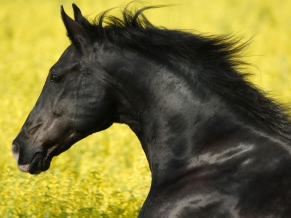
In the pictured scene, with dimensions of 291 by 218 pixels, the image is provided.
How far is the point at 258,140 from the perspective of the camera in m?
4.59

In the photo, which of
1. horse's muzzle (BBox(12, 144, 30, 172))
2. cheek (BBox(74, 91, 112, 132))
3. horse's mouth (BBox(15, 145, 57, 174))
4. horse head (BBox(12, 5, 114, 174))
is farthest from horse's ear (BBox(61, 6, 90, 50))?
horse's muzzle (BBox(12, 144, 30, 172))

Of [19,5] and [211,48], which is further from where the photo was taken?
[19,5]

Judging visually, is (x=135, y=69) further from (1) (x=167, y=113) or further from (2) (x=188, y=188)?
(2) (x=188, y=188)

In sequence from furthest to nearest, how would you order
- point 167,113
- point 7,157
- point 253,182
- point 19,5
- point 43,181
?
point 19,5 < point 7,157 < point 43,181 < point 167,113 < point 253,182

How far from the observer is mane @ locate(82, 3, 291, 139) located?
471 cm

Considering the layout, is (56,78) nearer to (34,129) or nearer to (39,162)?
(34,129)

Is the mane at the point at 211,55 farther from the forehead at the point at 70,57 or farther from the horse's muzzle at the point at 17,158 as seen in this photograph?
the horse's muzzle at the point at 17,158

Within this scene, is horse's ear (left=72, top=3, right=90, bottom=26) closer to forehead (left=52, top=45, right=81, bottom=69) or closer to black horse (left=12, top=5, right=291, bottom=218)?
black horse (left=12, top=5, right=291, bottom=218)

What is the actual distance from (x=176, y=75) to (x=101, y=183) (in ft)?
8.06

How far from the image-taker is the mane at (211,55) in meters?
4.71

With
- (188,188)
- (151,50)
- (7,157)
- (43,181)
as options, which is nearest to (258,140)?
(188,188)

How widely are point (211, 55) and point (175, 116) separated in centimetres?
48

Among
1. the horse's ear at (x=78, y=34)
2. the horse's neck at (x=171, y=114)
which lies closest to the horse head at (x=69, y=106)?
the horse's ear at (x=78, y=34)

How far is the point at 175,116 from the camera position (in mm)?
4750
